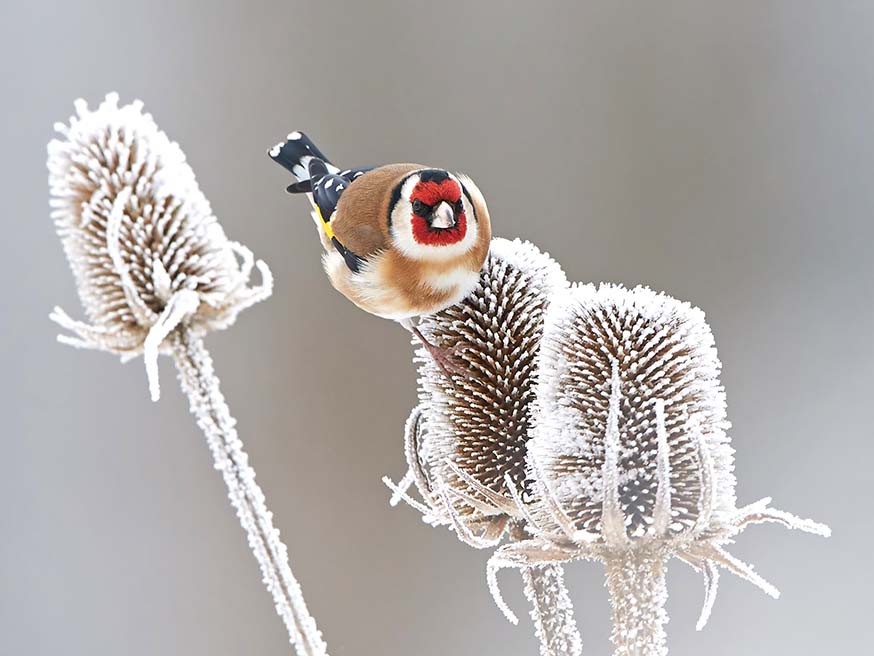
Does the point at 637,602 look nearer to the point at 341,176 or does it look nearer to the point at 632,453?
the point at 632,453

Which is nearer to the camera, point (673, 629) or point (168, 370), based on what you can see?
point (673, 629)

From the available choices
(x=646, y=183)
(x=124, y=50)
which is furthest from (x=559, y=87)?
(x=124, y=50)

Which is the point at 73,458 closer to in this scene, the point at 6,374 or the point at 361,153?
the point at 6,374

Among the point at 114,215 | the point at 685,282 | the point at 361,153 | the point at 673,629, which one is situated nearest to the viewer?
the point at 114,215

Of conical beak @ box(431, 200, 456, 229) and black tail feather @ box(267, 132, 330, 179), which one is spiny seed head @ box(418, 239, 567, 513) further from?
black tail feather @ box(267, 132, 330, 179)

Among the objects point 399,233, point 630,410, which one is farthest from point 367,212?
point 630,410

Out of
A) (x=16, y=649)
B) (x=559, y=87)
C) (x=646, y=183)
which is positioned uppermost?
(x=559, y=87)

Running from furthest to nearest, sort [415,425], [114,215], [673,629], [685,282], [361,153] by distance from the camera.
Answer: [361,153] → [685,282] → [673,629] → [114,215] → [415,425]
